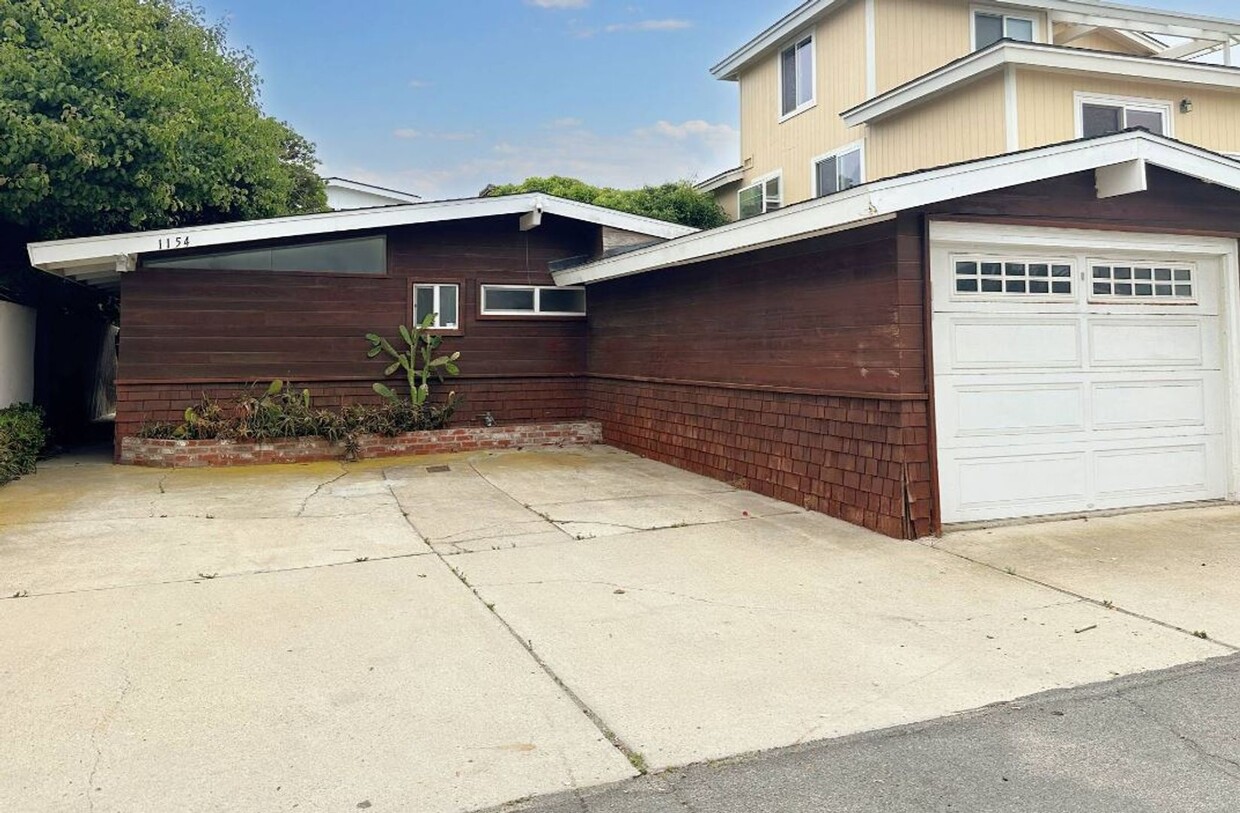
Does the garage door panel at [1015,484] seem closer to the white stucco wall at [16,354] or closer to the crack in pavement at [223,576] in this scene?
the crack in pavement at [223,576]

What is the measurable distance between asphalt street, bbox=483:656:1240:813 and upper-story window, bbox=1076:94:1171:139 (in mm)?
11474

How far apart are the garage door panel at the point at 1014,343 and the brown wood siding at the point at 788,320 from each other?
1.82 feet

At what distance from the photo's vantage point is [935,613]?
455 cm

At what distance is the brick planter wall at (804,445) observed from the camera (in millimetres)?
6191

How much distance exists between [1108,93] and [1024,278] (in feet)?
26.5

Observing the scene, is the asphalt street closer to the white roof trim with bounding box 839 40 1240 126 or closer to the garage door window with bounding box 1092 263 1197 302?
the garage door window with bounding box 1092 263 1197 302

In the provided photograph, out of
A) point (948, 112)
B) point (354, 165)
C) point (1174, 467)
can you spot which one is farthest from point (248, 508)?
point (354, 165)

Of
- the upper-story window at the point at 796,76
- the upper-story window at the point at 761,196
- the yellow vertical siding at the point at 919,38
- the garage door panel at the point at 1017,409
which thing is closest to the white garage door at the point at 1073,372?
the garage door panel at the point at 1017,409

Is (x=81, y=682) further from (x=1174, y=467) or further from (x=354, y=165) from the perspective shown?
(x=354, y=165)

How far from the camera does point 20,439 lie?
9.23 m

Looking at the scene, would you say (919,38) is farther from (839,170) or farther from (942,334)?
(942,334)

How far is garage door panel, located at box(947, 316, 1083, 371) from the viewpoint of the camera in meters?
6.49

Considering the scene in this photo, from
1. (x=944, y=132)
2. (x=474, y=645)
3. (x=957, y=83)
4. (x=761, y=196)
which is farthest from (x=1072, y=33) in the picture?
(x=474, y=645)

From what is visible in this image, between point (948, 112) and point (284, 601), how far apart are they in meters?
12.2
